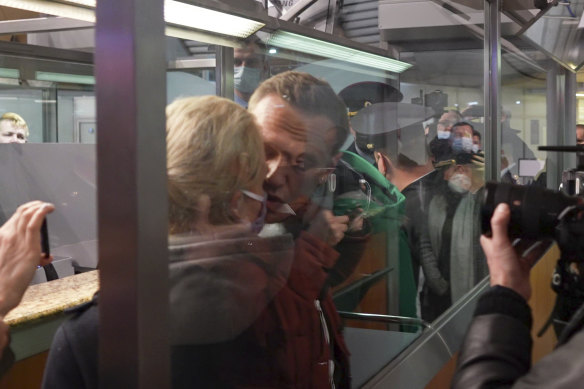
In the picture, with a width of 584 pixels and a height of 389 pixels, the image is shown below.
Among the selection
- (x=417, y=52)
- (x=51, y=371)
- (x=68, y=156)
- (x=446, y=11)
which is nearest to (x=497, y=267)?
(x=51, y=371)

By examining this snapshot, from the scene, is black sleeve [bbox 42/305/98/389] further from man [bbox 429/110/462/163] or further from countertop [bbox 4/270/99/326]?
man [bbox 429/110/462/163]

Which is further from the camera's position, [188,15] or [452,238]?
[452,238]

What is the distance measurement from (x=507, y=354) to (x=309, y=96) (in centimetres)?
68

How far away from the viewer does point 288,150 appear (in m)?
1.33

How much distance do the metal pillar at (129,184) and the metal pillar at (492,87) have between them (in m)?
2.35

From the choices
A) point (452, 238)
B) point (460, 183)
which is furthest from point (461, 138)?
point (452, 238)

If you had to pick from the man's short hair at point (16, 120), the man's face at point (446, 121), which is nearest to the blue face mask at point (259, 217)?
the man's face at point (446, 121)

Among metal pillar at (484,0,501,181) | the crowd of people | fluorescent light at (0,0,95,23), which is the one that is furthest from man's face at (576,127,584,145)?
fluorescent light at (0,0,95,23)

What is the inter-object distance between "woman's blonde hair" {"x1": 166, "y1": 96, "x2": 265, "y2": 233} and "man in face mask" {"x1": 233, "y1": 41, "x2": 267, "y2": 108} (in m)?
0.09

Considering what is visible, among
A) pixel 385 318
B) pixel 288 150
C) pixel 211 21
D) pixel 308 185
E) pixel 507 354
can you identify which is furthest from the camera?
pixel 385 318

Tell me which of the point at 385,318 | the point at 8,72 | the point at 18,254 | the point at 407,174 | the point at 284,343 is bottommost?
the point at 385,318

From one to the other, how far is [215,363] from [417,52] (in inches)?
58.7

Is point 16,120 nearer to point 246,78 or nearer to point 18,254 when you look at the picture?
point 246,78

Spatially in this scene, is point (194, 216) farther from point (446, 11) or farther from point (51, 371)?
point (446, 11)
